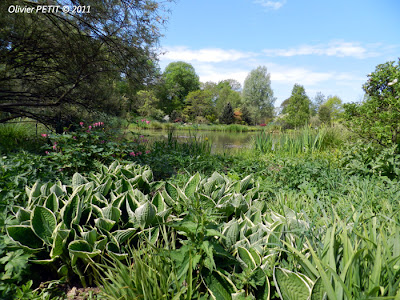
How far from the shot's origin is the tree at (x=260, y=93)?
40906 millimetres

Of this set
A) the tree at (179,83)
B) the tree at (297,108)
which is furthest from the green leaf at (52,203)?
the tree at (179,83)

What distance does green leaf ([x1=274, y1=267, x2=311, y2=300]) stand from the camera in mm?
1035

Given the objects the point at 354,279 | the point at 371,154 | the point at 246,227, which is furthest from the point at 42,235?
the point at 371,154

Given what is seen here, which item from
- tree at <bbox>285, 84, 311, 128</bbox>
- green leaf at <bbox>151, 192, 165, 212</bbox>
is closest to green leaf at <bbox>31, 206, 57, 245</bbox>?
green leaf at <bbox>151, 192, 165, 212</bbox>

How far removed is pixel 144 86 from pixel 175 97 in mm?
32870

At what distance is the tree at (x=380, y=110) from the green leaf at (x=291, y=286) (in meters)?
3.77

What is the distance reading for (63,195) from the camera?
185 centimetres

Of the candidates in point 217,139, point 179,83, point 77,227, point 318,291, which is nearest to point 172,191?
point 77,227

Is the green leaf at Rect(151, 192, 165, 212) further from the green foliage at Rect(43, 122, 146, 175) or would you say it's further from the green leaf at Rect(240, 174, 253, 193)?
the green foliage at Rect(43, 122, 146, 175)

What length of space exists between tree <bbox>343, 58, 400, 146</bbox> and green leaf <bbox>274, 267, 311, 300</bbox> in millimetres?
3771

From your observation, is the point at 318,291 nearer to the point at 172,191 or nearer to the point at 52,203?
the point at 172,191

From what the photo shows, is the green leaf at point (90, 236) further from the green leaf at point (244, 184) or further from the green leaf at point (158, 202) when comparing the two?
the green leaf at point (244, 184)

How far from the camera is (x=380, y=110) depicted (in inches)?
174

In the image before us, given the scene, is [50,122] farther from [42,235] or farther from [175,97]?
[175,97]
